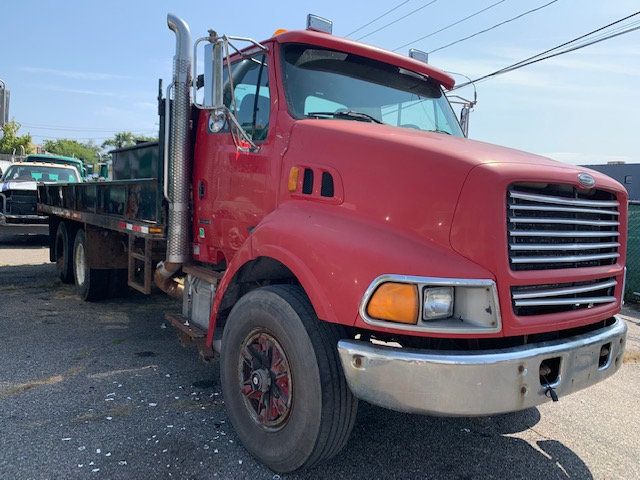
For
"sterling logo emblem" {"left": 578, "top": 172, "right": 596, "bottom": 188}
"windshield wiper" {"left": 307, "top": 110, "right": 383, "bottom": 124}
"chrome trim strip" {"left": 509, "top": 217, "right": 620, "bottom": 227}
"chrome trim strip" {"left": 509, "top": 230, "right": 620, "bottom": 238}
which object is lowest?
"chrome trim strip" {"left": 509, "top": 230, "right": 620, "bottom": 238}

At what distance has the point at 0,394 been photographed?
3988 millimetres

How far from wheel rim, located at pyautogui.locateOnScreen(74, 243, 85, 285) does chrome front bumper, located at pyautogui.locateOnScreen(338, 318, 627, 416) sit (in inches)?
228

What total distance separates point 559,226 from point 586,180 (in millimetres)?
340

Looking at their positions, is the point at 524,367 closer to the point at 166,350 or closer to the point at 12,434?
the point at 12,434

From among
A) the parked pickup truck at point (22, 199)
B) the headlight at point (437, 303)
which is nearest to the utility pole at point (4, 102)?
the parked pickup truck at point (22, 199)

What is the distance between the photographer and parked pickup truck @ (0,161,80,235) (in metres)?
11.3

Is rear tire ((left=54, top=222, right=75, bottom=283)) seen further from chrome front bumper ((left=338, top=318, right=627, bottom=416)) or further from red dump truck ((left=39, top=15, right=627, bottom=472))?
chrome front bumper ((left=338, top=318, right=627, bottom=416))

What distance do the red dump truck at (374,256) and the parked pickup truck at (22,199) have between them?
29.0 ft

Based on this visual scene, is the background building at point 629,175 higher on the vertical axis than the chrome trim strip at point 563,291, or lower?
higher

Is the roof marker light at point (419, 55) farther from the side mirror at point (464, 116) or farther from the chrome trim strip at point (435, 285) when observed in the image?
the chrome trim strip at point (435, 285)

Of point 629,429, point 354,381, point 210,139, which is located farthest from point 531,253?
point 210,139

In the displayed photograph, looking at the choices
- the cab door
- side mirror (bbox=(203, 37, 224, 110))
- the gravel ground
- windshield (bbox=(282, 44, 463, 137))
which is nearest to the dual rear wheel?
the gravel ground

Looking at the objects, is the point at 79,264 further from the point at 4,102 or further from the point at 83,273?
the point at 4,102

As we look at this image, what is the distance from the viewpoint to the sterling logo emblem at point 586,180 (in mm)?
2840
